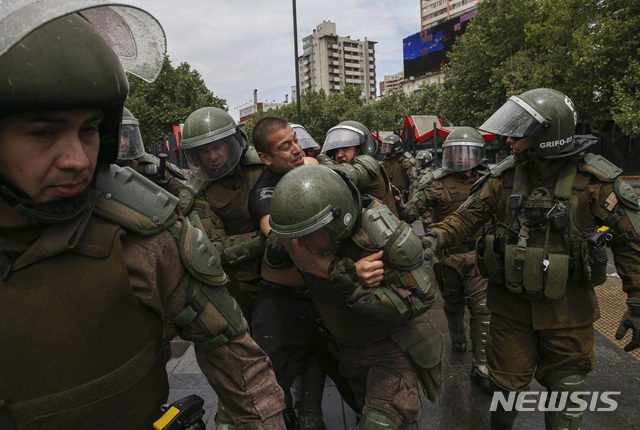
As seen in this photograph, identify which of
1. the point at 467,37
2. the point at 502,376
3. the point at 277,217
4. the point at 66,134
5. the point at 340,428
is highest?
the point at 467,37

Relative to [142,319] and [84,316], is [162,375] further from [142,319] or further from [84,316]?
[84,316]

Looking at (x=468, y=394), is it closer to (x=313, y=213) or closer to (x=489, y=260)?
(x=489, y=260)

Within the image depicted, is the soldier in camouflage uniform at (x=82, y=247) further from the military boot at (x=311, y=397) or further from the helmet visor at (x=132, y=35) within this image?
the military boot at (x=311, y=397)

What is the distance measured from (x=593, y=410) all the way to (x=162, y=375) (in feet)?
10.2

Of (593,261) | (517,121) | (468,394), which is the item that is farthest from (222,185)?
(468,394)

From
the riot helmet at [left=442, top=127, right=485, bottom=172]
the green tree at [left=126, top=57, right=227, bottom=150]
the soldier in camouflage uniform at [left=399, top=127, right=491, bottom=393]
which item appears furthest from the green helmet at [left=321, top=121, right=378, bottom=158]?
the green tree at [left=126, top=57, right=227, bottom=150]

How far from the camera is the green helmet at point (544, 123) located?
2.54 m

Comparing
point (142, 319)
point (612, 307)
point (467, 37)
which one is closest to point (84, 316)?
point (142, 319)

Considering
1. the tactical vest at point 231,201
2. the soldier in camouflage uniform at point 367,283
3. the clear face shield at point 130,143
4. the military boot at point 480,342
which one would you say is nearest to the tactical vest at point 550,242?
the soldier in camouflage uniform at point 367,283

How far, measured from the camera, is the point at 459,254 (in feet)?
13.9

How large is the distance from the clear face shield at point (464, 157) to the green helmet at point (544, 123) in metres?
2.01

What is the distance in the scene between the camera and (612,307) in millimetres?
4863

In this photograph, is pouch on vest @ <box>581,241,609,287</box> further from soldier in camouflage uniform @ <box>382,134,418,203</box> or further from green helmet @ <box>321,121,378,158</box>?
soldier in camouflage uniform @ <box>382,134,418,203</box>

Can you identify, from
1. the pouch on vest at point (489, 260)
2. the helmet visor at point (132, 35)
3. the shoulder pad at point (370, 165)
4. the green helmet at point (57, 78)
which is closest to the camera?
the green helmet at point (57, 78)
